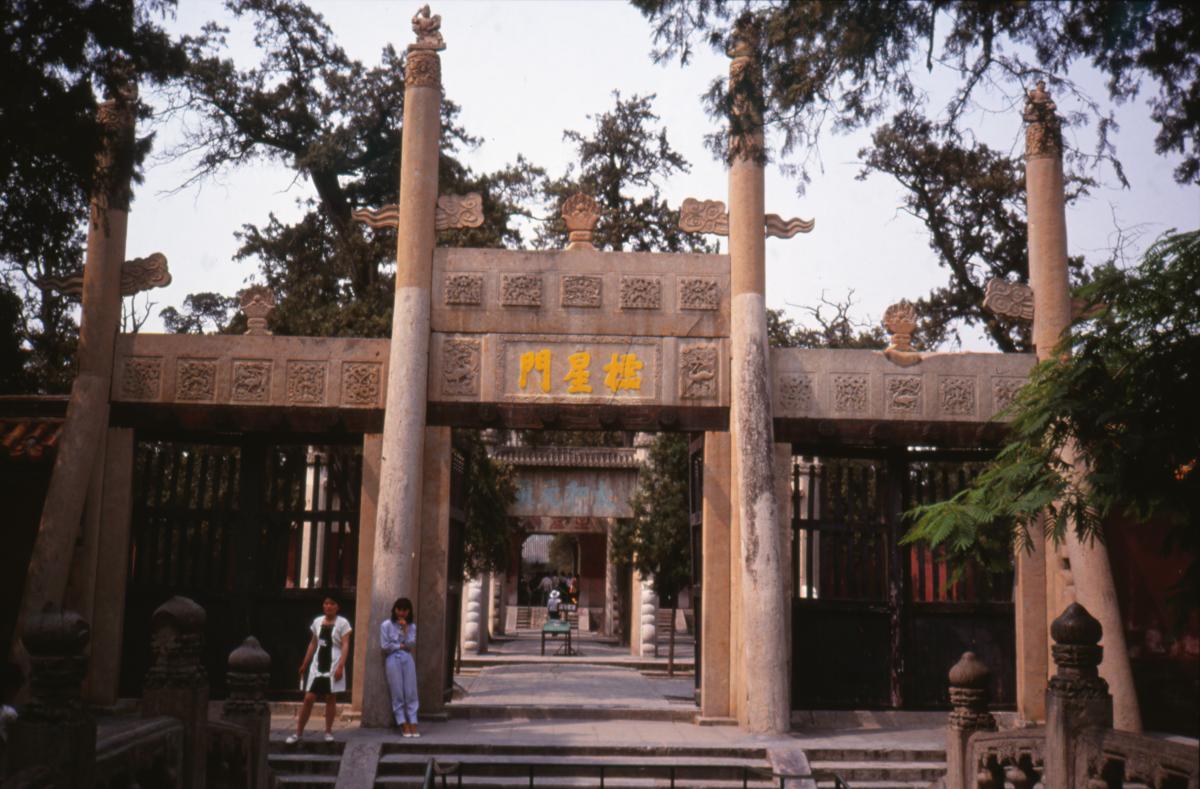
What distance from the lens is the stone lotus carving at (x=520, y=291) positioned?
1284cm

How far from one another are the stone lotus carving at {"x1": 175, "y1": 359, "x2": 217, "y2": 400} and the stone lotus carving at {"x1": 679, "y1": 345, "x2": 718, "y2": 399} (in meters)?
4.97

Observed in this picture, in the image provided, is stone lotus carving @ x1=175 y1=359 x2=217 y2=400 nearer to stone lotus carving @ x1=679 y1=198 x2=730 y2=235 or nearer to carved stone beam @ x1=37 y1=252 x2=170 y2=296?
carved stone beam @ x1=37 y1=252 x2=170 y2=296

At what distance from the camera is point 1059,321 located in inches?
506

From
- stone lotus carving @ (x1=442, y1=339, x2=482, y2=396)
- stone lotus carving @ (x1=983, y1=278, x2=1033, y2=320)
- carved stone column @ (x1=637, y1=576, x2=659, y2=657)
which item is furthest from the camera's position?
carved stone column @ (x1=637, y1=576, x2=659, y2=657)

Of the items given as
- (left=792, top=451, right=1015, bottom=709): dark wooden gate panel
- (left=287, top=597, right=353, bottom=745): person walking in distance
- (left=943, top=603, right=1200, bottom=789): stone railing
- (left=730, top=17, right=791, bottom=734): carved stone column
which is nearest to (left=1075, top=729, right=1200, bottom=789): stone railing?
(left=943, top=603, right=1200, bottom=789): stone railing

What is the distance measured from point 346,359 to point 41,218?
4.66m

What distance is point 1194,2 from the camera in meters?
4.99

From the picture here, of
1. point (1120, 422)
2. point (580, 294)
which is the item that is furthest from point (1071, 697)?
point (580, 294)

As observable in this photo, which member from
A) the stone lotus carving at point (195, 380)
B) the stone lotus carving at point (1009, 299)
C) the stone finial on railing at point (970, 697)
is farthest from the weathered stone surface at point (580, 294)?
the stone finial on railing at point (970, 697)

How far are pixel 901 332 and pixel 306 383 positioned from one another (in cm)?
647

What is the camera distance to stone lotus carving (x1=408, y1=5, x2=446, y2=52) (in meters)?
13.0

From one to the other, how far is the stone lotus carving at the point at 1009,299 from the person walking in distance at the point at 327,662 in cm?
749

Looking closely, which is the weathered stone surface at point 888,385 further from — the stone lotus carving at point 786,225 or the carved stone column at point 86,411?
the carved stone column at point 86,411

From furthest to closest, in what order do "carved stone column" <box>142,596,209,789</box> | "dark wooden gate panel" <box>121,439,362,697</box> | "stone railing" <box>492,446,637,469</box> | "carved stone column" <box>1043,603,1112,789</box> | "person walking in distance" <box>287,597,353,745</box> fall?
"stone railing" <box>492,446,637,469</box> → "dark wooden gate panel" <box>121,439,362,697</box> → "person walking in distance" <box>287,597,353,745</box> → "carved stone column" <box>142,596,209,789</box> → "carved stone column" <box>1043,603,1112,789</box>
